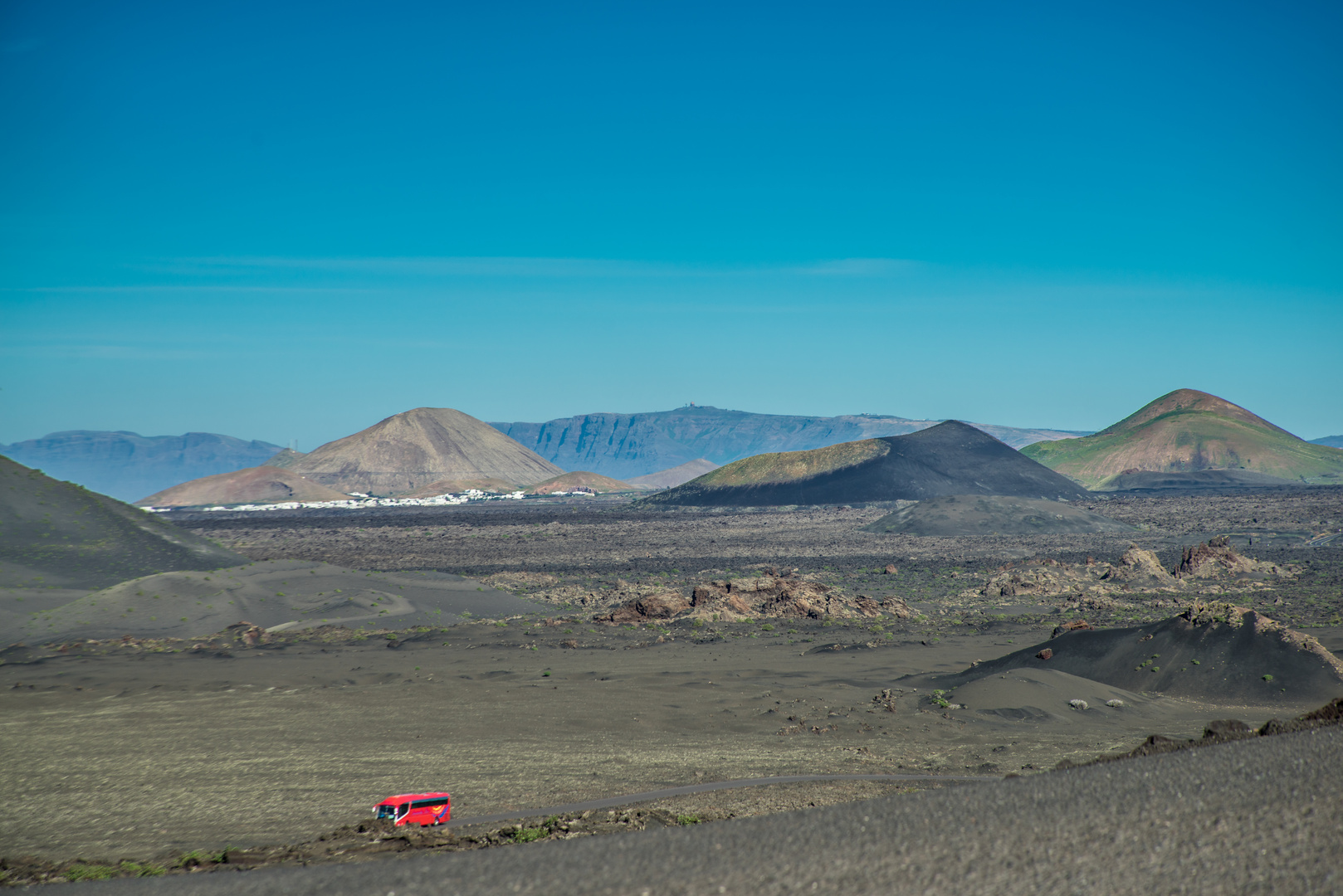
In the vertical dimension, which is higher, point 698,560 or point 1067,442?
point 1067,442

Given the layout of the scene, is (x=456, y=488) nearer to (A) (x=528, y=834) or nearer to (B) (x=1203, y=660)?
(B) (x=1203, y=660)

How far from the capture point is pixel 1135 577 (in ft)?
123

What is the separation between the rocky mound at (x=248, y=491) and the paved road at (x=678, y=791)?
16085cm

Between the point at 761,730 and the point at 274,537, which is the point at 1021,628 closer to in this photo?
the point at 761,730

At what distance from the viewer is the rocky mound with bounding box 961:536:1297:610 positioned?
34.8 m

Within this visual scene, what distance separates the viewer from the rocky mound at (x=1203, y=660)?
57.0 feet

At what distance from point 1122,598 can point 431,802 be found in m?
31.1

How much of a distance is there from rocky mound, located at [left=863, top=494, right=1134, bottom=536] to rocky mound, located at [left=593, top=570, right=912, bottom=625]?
37326 mm

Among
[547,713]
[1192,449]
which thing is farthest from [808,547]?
[1192,449]

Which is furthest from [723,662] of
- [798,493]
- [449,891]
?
[798,493]

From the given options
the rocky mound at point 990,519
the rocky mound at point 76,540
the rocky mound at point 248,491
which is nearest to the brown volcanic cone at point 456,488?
the rocky mound at point 248,491

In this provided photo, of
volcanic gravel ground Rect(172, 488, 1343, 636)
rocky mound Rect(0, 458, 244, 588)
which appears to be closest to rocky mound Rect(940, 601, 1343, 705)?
volcanic gravel ground Rect(172, 488, 1343, 636)

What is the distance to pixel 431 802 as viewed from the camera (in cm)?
956

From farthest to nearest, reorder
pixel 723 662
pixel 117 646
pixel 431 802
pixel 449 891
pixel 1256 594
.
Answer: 1. pixel 1256 594
2. pixel 117 646
3. pixel 723 662
4. pixel 431 802
5. pixel 449 891
